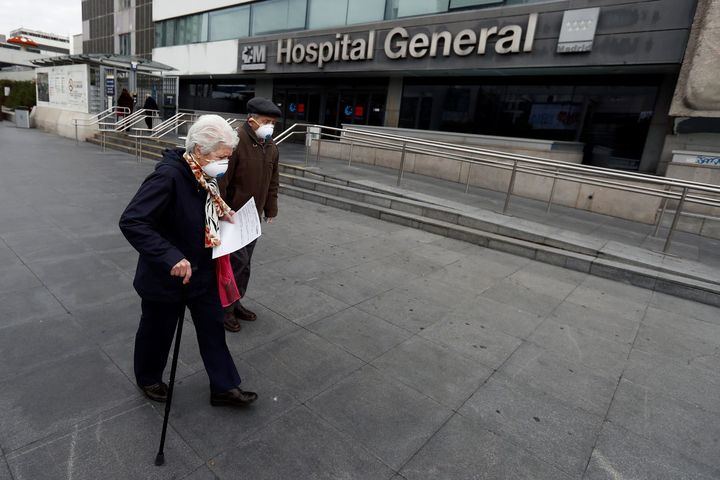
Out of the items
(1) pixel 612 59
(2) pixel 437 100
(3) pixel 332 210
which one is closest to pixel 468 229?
(3) pixel 332 210

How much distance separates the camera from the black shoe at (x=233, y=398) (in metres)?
2.56

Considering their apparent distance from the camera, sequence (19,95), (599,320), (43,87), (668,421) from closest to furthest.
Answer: (668,421) → (599,320) → (43,87) → (19,95)

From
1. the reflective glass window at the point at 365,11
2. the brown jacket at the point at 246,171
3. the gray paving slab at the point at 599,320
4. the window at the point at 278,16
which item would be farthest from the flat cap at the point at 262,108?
the window at the point at 278,16

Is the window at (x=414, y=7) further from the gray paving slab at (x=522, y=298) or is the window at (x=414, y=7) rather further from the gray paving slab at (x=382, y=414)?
the gray paving slab at (x=382, y=414)

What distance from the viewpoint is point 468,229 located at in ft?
22.6

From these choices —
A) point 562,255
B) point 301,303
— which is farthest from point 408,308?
point 562,255

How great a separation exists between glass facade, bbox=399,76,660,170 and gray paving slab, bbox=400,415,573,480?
1086cm

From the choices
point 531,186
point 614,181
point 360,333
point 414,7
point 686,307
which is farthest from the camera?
point 414,7

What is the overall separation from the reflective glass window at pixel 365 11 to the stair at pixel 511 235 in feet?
25.6

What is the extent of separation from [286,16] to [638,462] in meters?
19.1

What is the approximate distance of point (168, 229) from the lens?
2271 mm

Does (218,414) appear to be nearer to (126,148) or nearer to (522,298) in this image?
(522,298)

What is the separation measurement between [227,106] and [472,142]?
1527 centimetres

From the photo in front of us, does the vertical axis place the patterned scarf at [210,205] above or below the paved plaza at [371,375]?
above
